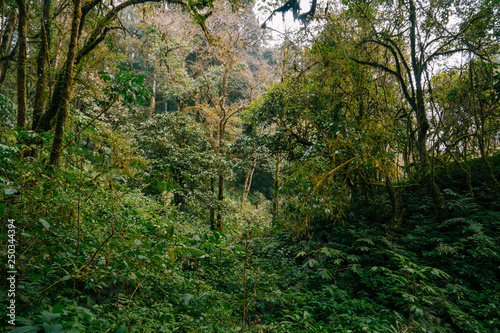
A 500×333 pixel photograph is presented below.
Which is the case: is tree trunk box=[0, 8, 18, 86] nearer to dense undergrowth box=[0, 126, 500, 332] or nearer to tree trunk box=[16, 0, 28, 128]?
tree trunk box=[16, 0, 28, 128]

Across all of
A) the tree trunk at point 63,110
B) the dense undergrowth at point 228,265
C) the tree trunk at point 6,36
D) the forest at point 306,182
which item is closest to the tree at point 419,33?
the forest at point 306,182

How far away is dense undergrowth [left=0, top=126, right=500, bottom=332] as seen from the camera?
200cm

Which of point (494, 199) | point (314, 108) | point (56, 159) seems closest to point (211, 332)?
point (56, 159)

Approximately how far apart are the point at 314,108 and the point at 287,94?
2.69ft

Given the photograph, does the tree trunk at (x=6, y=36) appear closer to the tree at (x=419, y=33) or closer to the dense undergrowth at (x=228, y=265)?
the dense undergrowth at (x=228, y=265)

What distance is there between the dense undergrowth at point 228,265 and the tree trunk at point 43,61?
1.27 m

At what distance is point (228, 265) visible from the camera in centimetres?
503

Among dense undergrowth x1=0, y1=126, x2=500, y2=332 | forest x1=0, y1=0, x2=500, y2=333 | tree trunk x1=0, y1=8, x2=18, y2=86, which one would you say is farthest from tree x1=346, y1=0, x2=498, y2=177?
tree trunk x1=0, y1=8, x2=18, y2=86

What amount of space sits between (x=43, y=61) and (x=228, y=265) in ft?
16.3

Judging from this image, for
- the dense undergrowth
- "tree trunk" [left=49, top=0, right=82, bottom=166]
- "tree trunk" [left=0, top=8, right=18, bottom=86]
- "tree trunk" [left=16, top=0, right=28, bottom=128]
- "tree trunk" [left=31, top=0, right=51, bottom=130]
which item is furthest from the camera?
"tree trunk" [left=0, top=8, right=18, bottom=86]

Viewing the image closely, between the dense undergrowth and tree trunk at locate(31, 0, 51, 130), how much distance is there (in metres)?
1.27

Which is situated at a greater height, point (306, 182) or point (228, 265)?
point (306, 182)

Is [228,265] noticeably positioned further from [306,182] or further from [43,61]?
[43,61]

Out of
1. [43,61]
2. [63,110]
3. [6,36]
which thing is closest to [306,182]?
[63,110]
